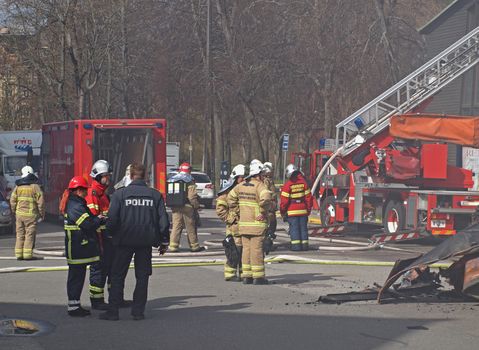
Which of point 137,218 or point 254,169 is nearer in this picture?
point 137,218

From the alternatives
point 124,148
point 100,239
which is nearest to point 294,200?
point 124,148

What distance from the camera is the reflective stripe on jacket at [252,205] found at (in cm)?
1283

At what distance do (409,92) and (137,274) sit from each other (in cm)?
1615

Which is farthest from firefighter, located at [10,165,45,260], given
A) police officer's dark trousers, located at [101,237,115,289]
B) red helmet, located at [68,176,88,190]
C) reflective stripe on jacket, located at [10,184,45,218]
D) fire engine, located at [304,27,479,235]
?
fire engine, located at [304,27,479,235]

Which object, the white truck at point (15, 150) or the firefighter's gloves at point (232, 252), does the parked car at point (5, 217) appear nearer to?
the white truck at point (15, 150)

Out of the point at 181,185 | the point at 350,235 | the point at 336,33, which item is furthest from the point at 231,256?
the point at 336,33

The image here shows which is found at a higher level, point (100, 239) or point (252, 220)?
point (252, 220)

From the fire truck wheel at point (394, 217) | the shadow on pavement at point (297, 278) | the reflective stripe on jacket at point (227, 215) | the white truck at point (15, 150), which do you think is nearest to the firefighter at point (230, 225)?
the reflective stripe on jacket at point (227, 215)

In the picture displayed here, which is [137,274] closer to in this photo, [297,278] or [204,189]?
[297,278]

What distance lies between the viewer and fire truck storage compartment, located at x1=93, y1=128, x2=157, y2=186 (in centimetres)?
2358

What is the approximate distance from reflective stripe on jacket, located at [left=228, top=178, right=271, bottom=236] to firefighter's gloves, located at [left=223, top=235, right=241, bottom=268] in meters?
0.43

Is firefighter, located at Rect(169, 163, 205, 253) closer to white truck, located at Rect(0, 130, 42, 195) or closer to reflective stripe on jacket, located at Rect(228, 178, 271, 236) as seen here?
reflective stripe on jacket, located at Rect(228, 178, 271, 236)

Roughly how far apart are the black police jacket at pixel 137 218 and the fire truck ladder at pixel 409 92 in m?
13.8

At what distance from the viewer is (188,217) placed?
1784 centimetres
